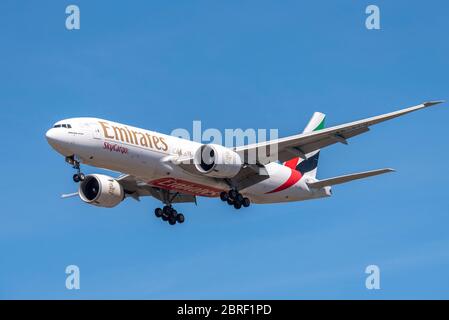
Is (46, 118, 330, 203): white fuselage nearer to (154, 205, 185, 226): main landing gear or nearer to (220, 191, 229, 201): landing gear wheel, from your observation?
(220, 191, 229, 201): landing gear wheel

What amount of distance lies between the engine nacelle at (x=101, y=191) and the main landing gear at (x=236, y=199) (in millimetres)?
6945

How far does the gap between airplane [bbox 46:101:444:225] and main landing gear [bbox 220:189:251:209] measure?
0.19 feet

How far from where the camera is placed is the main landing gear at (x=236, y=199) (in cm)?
6600

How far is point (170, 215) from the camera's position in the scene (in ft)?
228

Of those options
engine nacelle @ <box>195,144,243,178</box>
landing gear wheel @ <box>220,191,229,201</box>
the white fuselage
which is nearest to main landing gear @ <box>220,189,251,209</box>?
landing gear wheel @ <box>220,191,229,201</box>

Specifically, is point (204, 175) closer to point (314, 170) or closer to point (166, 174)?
point (166, 174)

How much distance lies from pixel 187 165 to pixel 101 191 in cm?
677

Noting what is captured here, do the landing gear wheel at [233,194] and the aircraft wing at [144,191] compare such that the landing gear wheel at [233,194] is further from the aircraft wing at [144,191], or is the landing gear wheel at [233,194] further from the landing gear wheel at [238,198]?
the aircraft wing at [144,191]

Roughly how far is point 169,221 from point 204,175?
564 cm

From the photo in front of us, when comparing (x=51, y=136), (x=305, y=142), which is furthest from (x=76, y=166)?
(x=305, y=142)

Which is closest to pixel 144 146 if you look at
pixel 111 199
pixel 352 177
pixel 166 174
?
pixel 166 174

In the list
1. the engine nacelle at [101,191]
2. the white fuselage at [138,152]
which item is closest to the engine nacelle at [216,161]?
the white fuselage at [138,152]

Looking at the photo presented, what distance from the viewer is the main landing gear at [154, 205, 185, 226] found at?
69.4 m

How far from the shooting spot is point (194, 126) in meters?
65.9
